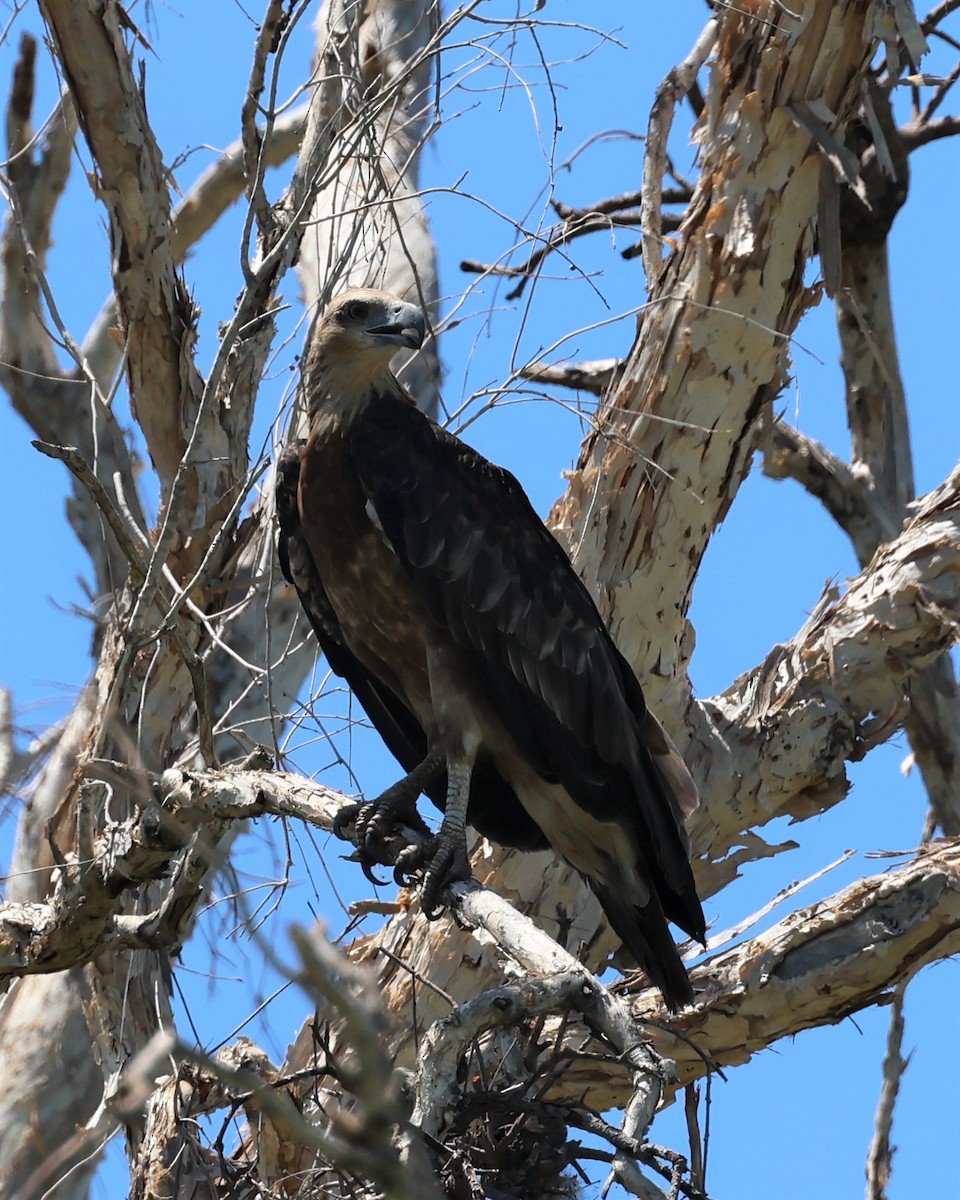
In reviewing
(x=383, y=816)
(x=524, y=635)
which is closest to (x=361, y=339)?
(x=524, y=635)

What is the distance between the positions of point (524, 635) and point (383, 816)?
760mm

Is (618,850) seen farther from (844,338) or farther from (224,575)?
(844,338)

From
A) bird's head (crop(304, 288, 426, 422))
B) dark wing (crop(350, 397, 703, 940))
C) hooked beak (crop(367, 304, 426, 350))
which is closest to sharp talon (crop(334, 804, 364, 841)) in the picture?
dark wing (crop(350, 397, 703, 940))

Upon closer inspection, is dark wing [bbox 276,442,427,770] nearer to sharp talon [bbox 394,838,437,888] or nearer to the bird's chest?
the bird's chest

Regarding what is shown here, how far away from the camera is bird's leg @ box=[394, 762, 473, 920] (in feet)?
14.3

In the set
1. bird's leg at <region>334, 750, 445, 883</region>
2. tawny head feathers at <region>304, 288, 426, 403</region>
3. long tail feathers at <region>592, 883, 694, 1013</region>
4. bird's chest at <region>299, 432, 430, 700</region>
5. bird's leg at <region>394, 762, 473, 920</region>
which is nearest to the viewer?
bird's leg at <region>394, 762, 473, 920</region>

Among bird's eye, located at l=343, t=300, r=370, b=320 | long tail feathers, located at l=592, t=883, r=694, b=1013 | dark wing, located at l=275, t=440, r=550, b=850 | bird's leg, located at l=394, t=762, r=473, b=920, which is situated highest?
bird's eye, located at l=343, t=300, r=370, b=320

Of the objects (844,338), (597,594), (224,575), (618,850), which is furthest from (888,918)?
(844,338)

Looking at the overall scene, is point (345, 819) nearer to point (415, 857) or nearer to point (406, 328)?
point (415, 857)

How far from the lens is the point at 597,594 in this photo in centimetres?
636

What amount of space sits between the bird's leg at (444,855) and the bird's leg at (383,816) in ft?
0.31

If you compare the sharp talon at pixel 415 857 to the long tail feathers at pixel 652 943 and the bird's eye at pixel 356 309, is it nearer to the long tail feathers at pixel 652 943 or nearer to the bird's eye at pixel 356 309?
the long tail feathers at pixel 652 943

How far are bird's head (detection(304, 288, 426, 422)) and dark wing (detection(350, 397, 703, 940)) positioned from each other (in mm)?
136

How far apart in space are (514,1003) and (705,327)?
3945mm
